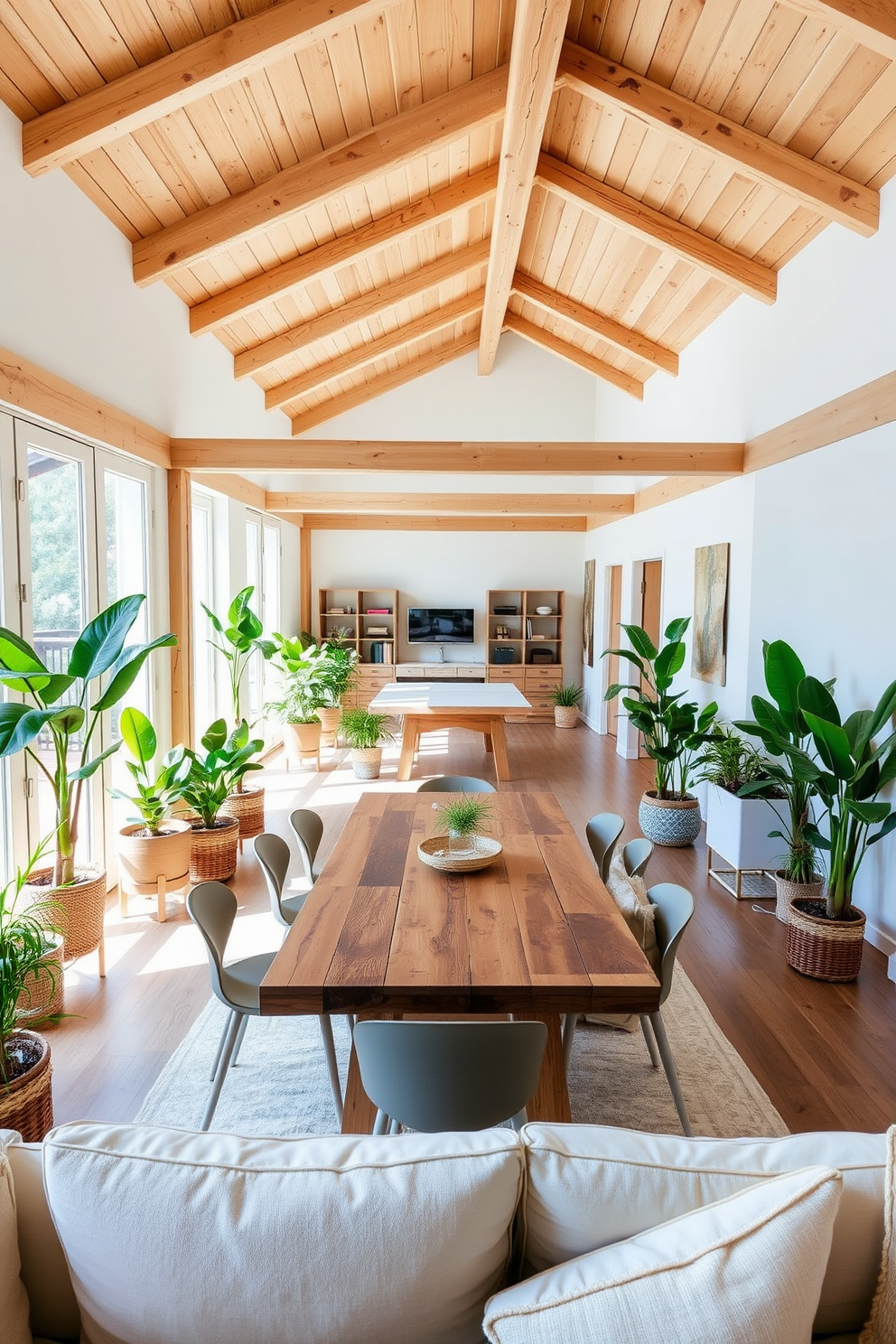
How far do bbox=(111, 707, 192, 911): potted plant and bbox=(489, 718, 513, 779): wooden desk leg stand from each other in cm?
367

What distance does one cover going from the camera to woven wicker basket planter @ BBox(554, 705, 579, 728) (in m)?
10.8

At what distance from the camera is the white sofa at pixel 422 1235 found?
1105 millimetres

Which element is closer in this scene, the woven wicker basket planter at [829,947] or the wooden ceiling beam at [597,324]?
the woven wicker basket planter at [829,947]

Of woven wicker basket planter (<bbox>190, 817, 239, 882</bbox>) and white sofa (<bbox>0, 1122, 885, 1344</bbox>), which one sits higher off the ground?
white sofa (<bbox>0, 1122, 885, 1344</bbox>)

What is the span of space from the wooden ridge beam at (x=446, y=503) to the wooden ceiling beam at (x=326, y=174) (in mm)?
4344

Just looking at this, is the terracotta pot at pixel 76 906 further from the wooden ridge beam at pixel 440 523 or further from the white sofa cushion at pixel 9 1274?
the wooden ridge beam at pixel 440 523

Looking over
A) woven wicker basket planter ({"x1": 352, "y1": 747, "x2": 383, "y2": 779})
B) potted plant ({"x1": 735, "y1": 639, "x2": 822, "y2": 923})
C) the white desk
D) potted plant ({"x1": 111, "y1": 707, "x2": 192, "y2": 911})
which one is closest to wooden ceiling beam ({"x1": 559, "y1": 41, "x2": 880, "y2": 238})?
potted plant ({"x1": 735, "y1": 639, "x2": 822, "y2": 923})

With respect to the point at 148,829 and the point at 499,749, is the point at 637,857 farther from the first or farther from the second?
the point at 499,749

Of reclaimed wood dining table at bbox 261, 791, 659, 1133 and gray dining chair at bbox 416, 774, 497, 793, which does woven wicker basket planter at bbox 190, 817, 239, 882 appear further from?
reclaimed wood dining table at bbox 261, 791, 659, 1133

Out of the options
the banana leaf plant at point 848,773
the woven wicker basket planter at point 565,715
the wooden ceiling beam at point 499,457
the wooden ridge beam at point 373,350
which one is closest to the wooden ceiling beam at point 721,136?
the wooden ceiling beam at point 499,457

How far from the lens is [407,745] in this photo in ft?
24.9

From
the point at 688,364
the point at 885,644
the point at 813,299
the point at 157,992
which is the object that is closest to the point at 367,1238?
the point at 157,992

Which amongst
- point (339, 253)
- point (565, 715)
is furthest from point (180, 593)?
point (565, 715)

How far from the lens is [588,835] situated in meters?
3.71
